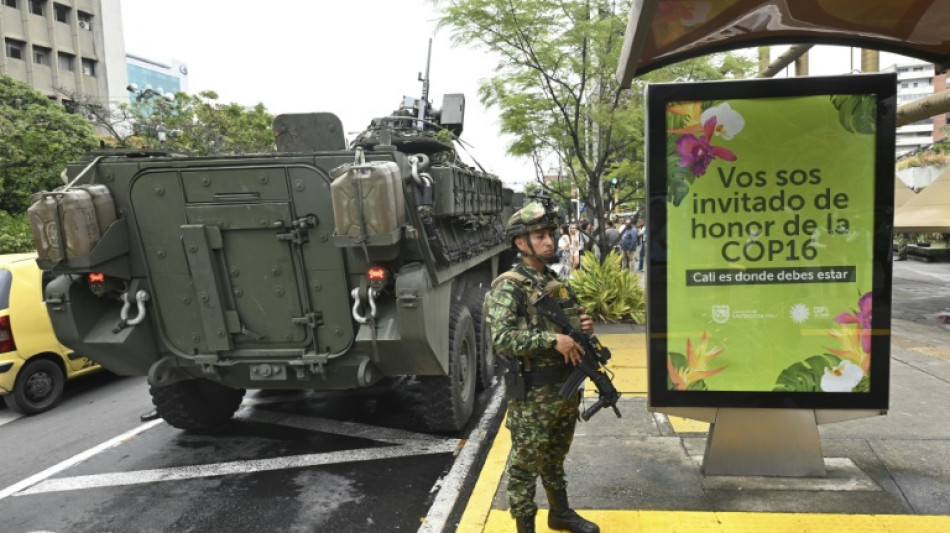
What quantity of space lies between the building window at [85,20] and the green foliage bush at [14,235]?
31908 millimetres

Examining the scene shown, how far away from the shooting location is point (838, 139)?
12.2 feet

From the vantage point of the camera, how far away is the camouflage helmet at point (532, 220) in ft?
11.0

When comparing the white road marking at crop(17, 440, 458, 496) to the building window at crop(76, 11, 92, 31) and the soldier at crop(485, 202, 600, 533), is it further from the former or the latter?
the building window at crop(76, 11, 92, 31)

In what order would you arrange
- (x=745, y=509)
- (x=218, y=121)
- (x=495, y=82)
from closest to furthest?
(x=745, y=509)
(x=495, y=82)
(x=218, y=121)

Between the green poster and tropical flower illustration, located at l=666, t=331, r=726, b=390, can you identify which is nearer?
the green poster

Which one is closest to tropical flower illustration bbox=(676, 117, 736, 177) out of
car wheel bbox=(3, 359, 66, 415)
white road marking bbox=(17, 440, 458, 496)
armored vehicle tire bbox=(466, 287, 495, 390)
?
white road marking bbox=(17, 440, 458, 496)

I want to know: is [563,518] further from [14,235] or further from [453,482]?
[14,235]

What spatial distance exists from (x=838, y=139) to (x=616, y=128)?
6074 millimetres

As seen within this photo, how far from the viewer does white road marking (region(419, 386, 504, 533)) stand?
4.07 metres

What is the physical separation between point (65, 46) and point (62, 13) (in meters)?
2.14

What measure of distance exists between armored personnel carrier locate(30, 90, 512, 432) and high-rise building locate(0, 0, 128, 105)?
36115 mm

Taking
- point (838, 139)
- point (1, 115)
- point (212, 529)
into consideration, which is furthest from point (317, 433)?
point (1, 115)

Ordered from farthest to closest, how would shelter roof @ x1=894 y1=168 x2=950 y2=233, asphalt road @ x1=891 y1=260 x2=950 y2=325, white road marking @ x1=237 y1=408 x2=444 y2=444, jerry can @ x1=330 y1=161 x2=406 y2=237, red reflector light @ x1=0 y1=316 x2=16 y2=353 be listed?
shelter roof @ x1=894 y1=168 x2=950 y2=233 < asphalt road @ x1=891 y1=260 x2=950 y2=325 < red reflector light @ x1=0 y1=316 x2=16 y2=353 < white road marking @ x1=237 y1=408 x2=444 y2=444 < jerry can @ x1=330 y1=161 x2=406 y2=237

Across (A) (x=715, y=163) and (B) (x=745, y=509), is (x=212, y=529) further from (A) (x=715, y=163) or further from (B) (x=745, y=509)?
(A) (x=715, y=163)
